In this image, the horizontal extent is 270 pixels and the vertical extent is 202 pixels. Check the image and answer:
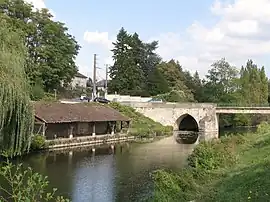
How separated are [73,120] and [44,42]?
1728cm

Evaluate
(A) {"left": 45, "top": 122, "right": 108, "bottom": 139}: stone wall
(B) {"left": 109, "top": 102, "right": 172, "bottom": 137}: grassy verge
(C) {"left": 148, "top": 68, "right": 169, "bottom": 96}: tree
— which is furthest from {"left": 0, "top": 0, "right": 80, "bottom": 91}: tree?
(C) {"left": 148, "top": 68, "right": 169, "bottom": 96}: tree

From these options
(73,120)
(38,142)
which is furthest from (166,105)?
(38,142)

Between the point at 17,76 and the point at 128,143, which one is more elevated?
the point at 17,76

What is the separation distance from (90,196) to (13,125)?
4.99 meters

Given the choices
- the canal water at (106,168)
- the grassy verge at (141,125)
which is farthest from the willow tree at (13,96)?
the grassy verge at (141,125)

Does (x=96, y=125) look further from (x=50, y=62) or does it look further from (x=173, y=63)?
(x=173, y=63)

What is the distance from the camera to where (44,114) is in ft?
114

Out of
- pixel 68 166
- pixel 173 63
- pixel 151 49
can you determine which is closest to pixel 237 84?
pixel 173 63

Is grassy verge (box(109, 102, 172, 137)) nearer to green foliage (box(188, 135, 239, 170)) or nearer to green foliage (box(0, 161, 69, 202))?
green foliage (box(188, 135, 239, 170))

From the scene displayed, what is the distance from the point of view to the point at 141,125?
5125 centimetres

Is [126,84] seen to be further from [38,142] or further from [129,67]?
[38,142]

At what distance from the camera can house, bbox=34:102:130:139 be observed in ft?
113

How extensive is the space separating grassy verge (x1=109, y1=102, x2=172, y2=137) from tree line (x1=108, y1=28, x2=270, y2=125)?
14.8m

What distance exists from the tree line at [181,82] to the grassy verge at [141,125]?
48.4 ft
